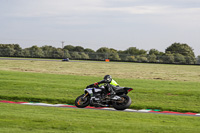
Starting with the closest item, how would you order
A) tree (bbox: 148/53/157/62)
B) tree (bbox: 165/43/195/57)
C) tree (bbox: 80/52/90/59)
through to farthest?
1. tree (bbox: 148/53/157/62)
2. tree (bbox: 80/52/90/59)
3. tree (bbox: 165/43/195/57)

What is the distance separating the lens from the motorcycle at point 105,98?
13742mm

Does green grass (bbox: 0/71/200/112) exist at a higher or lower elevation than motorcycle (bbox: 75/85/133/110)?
lower

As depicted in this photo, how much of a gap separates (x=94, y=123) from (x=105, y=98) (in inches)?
81.1

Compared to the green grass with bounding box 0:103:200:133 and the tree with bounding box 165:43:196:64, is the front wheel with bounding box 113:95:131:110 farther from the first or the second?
the tree with bounding box 165:43:196:64

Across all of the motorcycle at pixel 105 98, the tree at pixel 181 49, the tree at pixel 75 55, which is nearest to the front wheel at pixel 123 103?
the motorcycle at pixel 105 98

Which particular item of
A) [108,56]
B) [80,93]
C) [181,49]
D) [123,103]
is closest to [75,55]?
[108,56]

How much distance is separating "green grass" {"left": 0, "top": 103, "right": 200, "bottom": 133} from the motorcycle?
53 cm

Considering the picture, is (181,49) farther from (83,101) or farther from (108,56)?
(83,101)

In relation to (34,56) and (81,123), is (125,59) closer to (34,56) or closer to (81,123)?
(34,56)

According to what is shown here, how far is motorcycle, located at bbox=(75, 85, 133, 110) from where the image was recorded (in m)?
13.7

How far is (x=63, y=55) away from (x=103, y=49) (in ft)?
193

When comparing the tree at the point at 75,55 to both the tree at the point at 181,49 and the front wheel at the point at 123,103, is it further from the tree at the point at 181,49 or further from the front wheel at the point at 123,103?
the front wheel at the point at 123,103

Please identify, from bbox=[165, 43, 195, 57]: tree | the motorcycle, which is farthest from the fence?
the motorcycle

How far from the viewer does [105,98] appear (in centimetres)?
1405
